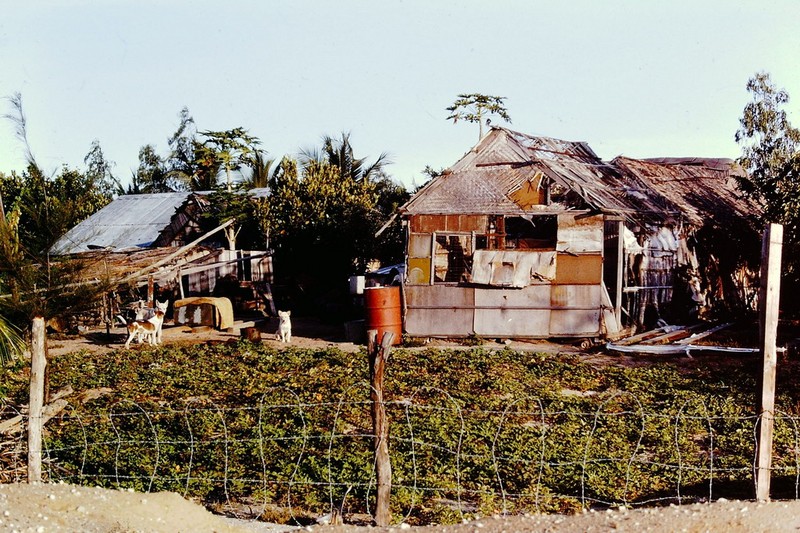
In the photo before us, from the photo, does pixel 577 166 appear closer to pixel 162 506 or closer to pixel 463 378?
pixel 463 378

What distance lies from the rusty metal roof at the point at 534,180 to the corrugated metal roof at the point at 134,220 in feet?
49.5

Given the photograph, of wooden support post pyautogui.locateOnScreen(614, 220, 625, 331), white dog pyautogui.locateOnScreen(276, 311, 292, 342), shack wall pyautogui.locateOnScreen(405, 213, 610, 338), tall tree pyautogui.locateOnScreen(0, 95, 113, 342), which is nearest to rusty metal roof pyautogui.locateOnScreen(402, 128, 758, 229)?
wooden support post pyautogui.locateOnScreen(614, 220, 625, 331)

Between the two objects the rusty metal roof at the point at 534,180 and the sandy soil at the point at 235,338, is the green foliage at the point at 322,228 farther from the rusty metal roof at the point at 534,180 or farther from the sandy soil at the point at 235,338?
the rusty metal roof at the point at 534,180

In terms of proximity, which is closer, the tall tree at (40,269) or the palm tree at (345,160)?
the tall tree at (40,269)

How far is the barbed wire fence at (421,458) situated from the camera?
27.7 feet

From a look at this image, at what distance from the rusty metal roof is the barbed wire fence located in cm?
910

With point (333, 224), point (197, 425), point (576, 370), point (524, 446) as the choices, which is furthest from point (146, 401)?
point (333, 224)

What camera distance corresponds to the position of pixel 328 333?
23188mm

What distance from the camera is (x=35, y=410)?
7.64m

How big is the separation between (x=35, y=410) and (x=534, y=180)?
50.2ft

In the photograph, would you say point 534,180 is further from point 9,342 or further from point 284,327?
point 9,342

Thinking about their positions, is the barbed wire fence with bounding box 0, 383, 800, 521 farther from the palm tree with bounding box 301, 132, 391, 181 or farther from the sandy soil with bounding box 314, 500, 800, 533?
the palm tree with bounding box 301, 132, 391, 181

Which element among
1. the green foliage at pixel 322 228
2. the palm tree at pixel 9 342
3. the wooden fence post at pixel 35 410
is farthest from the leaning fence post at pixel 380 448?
the green foliage at pixel 322 228

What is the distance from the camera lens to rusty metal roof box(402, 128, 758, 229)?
2078cm
